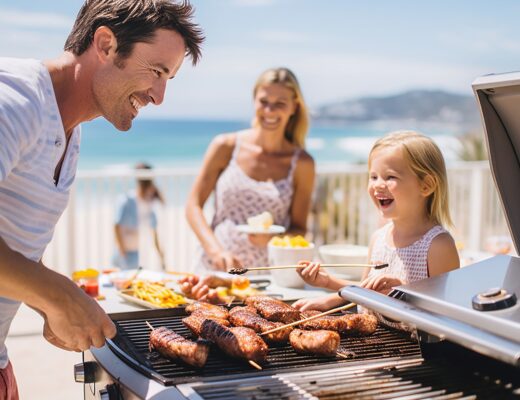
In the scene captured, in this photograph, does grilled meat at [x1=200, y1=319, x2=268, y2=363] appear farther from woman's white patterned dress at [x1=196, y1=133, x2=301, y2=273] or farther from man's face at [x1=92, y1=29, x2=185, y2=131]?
woman's white patterned dress at [x1=196, y1=133, x2=301, y2=273]

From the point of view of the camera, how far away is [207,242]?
3.85 metres

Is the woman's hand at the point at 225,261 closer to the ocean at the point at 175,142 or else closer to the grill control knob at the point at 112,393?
the grill control knob at the point at 112,393

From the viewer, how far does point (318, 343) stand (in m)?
1.84

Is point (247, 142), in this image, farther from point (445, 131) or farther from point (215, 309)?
point (445, 131)

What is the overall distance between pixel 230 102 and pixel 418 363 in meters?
47.1

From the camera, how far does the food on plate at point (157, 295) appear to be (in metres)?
2.63

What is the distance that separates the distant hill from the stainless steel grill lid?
142 ft

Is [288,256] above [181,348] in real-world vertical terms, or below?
above

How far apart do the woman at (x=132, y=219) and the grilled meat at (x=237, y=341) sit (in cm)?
492

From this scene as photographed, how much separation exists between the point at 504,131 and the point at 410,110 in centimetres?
4658

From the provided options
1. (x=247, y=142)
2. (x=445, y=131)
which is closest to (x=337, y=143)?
(x=445, y=131)

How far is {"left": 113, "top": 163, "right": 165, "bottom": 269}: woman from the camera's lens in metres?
6.77

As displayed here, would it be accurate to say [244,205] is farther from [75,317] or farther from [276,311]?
[75,317]

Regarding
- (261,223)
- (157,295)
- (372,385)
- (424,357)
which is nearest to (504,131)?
(424,357)
